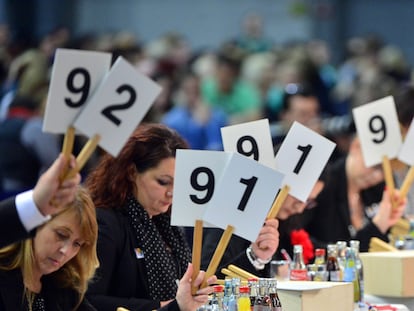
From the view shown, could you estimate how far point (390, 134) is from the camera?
18.7 ft

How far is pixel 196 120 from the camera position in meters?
10.4

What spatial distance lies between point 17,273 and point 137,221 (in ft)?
2.49

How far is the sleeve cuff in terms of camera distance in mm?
3502

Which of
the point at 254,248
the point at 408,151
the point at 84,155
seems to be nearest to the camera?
the point at 84,155

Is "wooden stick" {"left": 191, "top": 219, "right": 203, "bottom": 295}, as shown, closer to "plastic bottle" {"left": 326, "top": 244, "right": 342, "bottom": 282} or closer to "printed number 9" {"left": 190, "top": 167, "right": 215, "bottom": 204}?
"printed number 9" {"left": 190, "top": 167, "right": 215, "bottom": 204}

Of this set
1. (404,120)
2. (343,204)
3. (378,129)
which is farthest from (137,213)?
(404,120)

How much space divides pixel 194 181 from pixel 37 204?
0.69 metres

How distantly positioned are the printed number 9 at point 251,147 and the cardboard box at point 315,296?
0.49 meters

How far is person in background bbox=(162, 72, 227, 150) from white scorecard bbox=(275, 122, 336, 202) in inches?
205

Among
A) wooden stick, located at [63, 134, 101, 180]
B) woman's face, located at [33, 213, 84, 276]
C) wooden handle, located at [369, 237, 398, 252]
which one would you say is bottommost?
wooden handle, located at [369, 237, 398, 252]

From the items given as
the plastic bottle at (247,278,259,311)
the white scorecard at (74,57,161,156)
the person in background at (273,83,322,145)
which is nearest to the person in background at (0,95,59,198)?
the person in background at (273,83,322,145)

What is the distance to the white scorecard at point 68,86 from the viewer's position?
11.9 feet

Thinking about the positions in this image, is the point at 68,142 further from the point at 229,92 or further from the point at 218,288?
the point at 229,92

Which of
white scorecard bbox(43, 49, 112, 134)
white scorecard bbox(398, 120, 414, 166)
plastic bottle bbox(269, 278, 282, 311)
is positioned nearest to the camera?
white scorecard bbox(43, 49, 112, 134)
